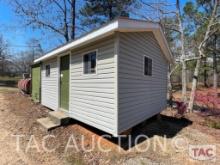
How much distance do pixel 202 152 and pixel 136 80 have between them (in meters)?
2.68

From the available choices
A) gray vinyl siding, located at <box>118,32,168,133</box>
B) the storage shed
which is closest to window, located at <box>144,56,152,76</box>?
the storage shed

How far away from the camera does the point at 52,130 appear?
6441 mm

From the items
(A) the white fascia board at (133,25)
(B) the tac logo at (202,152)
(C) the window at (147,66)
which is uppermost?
(A) the white fascia board at (133,25)

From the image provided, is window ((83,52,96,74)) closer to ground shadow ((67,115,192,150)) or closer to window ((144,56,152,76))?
ground shadow ((67,115,192,150))

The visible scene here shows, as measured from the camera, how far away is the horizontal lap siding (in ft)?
17.1

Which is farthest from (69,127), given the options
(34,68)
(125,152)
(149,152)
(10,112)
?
(34,68)

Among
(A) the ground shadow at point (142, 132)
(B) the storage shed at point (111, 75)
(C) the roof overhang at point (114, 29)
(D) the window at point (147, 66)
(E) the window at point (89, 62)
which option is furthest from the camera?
(D) the window at point (147, 66)

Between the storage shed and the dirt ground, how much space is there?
0.46m

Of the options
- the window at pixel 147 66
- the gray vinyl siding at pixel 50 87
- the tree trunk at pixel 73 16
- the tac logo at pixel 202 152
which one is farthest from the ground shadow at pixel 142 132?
the tree trunk at pixel 73 16

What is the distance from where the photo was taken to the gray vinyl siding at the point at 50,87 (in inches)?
341

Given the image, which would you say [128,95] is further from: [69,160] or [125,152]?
[69,160]

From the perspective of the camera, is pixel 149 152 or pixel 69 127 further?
pixel 69 127

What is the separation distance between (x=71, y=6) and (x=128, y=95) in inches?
605

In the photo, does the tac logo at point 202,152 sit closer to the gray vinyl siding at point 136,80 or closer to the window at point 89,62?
the gray vinyl siding at point 136,80
